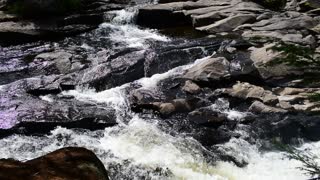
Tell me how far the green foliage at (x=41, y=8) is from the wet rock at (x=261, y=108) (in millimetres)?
10290

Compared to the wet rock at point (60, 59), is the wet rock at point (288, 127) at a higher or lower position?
lower

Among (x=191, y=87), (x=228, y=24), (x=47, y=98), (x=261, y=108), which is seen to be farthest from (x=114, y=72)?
(x=228, y=24)

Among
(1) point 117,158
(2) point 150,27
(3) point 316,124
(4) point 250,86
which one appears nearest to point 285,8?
(2) point 150,27

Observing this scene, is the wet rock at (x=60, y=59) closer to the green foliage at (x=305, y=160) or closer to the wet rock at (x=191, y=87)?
the wet rock at (x=191, y=87)

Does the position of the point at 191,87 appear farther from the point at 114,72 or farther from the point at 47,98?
the point at 47,98

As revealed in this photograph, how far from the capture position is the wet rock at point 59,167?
5.14 metres

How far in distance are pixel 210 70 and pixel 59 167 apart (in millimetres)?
7065

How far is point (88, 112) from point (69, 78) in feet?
6.68

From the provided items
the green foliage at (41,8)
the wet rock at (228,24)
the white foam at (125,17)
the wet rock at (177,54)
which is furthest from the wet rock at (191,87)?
the green foliage at (41,8)

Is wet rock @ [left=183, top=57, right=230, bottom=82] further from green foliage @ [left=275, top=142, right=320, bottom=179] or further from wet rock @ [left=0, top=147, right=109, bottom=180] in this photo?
wet rock @ [left=0, top=147, right=109, bottom=180]

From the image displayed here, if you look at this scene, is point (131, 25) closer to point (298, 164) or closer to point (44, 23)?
point (44, 23)

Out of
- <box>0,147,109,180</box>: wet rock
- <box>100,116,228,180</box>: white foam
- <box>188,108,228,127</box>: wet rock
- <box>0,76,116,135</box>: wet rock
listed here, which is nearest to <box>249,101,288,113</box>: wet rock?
<box>188,108,228,127</box>: wet rock

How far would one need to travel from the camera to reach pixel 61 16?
1714 cm

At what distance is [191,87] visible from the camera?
36.8ft
